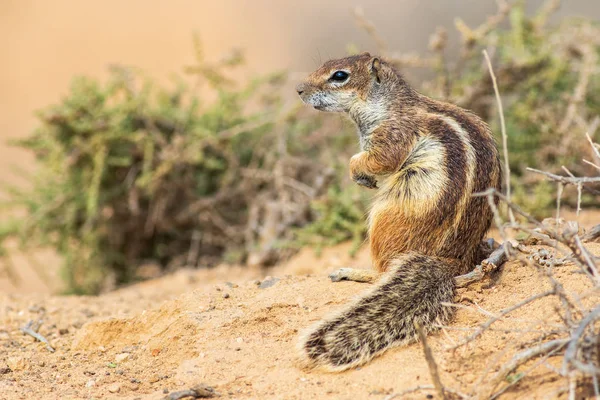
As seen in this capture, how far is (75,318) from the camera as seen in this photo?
4.98m

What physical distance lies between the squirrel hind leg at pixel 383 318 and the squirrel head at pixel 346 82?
4.35 ft

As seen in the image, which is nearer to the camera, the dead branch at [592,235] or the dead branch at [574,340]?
the dead branch at [574,340]

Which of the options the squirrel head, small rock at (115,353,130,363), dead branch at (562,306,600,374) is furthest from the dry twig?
the squirrel head

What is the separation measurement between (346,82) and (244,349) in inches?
76.8

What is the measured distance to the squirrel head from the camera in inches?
183

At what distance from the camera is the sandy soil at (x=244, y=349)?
3.20 meters

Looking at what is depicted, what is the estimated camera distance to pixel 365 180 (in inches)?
172

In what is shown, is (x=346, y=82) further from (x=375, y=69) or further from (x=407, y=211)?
(x=407, y=211)

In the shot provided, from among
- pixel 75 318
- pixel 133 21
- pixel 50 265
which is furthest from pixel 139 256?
pixel 133 21

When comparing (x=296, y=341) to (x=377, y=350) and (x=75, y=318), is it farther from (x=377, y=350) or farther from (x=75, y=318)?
(x=75, y=318)

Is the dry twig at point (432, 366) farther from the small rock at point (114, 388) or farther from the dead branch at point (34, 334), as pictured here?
the dead branch at point (34, 334)

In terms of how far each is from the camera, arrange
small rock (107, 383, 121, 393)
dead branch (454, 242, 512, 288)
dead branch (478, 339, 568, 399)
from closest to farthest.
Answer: dead branch (478, 339, 568, 399)
small rock (107, 383, 121, 393)
dead branch (454, 242, 512, 288)

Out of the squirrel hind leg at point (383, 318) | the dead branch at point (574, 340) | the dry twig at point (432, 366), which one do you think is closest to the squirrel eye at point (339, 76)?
the squirrel hind leg at point (383, 318)

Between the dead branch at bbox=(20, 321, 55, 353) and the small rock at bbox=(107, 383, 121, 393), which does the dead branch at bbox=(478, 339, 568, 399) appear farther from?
the dead branch at bbox=(20, 321, 55, 353)
